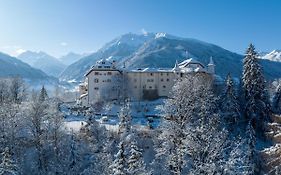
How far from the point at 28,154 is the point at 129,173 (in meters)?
31.8

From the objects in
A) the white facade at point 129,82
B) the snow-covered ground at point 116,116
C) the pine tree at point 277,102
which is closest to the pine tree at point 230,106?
the pine tree at point 277,102

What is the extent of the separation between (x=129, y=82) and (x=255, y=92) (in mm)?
34676

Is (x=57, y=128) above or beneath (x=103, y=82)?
beneath

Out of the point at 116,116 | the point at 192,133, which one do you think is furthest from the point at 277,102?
the point at 192,133

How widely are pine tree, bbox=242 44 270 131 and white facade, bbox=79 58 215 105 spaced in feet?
66.5

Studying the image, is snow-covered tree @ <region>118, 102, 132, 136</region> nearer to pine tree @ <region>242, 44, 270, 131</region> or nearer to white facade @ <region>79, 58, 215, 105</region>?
pine tree @ <region>242, 44, 270, 131</region>

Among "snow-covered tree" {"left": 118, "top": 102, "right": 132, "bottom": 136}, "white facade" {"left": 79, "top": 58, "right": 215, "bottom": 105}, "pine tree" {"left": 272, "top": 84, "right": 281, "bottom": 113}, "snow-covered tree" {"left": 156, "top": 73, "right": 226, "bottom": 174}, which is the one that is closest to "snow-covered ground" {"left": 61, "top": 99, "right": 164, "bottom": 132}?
"white facade" {"left": 79, "top": 58, "right": 215, "bottom": 105}

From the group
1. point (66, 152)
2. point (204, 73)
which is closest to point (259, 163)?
point (66, 152)

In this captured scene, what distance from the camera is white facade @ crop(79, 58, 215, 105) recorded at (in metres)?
94.1

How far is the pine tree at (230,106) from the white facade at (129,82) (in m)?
20.5

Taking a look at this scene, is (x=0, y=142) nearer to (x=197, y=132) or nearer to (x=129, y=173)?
(x=129, y=173)

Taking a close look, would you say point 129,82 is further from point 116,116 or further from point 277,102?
point 277,102

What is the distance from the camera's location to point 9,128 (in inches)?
2388

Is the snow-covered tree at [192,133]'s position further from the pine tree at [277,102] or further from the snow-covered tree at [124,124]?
the pine tree at [277,102]
